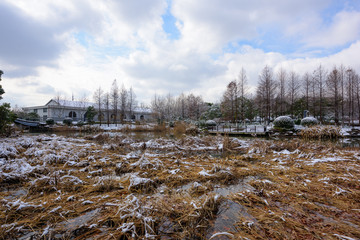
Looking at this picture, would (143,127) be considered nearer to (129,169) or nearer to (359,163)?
(129,169)

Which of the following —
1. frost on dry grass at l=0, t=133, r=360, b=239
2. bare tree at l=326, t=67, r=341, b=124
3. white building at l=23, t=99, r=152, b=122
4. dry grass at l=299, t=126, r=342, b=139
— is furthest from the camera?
white building at l=23, t=99, r=152, b=122

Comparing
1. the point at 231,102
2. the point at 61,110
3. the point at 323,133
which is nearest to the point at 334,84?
the point at 231,102

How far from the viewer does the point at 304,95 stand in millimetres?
27938

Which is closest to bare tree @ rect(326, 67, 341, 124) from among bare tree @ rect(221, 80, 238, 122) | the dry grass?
bare tree @ rect(221, 80, 238, 122)

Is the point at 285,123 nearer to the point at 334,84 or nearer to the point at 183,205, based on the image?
the point at 183,205

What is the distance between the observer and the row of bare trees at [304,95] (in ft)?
78.8

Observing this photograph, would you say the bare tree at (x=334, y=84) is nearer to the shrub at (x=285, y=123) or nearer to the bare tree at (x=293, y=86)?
the bare tree at (x=293, y=86)

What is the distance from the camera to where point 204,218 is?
183 centimetres

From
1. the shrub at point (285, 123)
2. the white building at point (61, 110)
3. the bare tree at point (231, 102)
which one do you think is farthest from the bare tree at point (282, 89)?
the white building at point (61, 110)

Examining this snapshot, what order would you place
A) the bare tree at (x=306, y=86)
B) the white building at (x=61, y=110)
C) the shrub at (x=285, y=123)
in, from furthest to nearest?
the white building at (x=61, y=110), the bare tree at (x=306, y=86), the shrub at (x=285, y=123)

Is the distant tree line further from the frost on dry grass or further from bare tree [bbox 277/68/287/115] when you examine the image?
the frost on dry grass

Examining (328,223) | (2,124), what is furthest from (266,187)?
(2,124)

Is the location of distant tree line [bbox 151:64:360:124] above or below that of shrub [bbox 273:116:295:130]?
above

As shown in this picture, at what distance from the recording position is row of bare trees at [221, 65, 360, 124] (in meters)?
24.0
